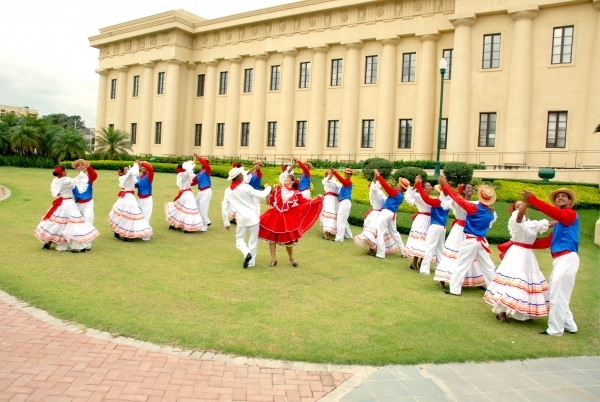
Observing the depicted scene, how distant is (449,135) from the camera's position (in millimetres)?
26391

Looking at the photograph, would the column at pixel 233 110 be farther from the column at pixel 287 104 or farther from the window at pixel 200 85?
the column at pixel 287 104

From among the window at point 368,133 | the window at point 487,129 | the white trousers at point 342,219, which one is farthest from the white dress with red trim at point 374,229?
the window at point 368,133

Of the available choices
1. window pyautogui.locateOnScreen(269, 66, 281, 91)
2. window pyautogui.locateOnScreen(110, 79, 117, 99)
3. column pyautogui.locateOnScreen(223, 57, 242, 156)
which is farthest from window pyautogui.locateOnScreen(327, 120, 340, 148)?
window pyautogui.locateOnScreen(110, 79, 117, 99)

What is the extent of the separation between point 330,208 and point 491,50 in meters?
17.2

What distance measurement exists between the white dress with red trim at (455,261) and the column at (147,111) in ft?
117

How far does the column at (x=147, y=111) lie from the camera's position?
1596 inches

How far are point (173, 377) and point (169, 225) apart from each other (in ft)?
30.6

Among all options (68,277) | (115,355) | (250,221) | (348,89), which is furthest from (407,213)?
(348,89)

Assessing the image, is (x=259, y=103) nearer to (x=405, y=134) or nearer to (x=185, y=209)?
(x=405, y=134)

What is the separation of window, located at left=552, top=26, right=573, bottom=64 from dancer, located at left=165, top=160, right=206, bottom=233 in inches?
784

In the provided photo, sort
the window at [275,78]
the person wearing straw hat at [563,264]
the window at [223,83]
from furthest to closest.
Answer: the window at [223,83], the window at [275,78], the person wearing straw hat at [563,264]

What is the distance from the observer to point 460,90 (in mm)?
25953

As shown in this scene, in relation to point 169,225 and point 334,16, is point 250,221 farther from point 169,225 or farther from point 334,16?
point 334,16

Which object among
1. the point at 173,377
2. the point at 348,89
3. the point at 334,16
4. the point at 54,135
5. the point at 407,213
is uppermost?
the point at 334,16
